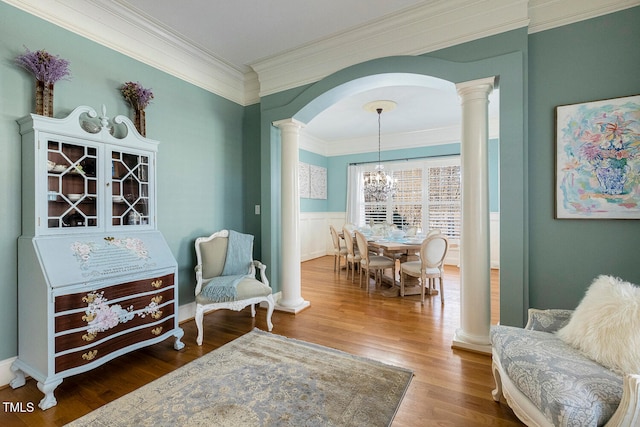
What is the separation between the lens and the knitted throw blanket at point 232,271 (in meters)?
2.63

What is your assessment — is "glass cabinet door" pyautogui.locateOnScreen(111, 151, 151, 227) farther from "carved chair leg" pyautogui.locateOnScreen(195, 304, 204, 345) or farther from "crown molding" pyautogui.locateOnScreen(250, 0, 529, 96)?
"crown molding" pyautogui.locateOnScreen(250, 0, 529, 96)

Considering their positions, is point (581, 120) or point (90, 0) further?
point (90, 0)

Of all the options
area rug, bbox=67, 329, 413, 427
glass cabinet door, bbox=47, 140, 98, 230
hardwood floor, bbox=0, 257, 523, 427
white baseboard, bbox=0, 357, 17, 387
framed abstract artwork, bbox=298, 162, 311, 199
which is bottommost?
hardwood floor, bbox=0, 257, 523, 427

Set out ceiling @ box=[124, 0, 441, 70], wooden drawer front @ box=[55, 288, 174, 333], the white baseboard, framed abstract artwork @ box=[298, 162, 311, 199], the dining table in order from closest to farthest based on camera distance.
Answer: wooden drawer front @ box=[55, 288, 174, 333], the white baseboard, ceiling @ box=[124, 0, 441, 70], the dining table, framed abstract artwork @ box=[298, 162, 311, 199]

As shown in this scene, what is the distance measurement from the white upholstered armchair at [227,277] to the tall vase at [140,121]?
3.83 feet

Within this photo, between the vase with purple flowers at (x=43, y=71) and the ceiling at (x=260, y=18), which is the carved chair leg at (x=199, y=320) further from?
the ceiling at (x=260, y=18)

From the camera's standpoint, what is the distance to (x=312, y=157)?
7.00 meters

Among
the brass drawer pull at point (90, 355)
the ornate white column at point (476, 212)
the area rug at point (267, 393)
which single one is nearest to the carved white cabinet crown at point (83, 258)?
the brass drawer pull at point (90, 355)

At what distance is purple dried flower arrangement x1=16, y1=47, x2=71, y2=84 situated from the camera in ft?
6.49

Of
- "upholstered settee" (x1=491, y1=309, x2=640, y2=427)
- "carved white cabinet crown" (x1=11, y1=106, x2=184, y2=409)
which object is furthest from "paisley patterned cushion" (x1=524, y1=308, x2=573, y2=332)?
"carved white cabinet crown" (x1=11, y1=106, x2=184, y2=409)

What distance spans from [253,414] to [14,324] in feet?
6.16

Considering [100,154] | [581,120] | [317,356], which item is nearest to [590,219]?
[581,120]

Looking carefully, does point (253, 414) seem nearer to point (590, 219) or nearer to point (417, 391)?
point (417, 391)

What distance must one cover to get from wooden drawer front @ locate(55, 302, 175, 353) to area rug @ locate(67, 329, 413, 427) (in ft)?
1.48
